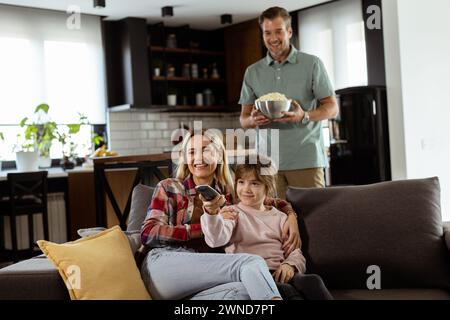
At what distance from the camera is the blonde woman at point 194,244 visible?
2.00m

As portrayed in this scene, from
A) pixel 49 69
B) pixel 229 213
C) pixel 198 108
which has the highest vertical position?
pixel 49 69

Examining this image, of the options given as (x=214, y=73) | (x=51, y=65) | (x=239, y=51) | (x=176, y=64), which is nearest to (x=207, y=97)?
(x=214, y=73)

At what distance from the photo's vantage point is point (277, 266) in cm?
227

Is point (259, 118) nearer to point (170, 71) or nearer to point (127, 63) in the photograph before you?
point (127, 63)

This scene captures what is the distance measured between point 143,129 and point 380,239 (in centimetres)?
526

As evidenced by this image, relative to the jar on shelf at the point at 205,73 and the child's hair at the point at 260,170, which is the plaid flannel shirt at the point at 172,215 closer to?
the child's hair at the point at 260,170

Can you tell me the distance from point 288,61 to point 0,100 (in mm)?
4149

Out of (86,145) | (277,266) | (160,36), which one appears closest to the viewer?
(277,266)

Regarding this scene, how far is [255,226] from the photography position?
7.64ft

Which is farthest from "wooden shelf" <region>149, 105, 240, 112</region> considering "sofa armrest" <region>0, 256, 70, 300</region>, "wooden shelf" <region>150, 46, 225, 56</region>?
"sofa armrest" <region>0, 256, 70, 300</region>

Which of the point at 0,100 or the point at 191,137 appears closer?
the point at 191,137

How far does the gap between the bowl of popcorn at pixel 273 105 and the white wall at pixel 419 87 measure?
2.32 meters
